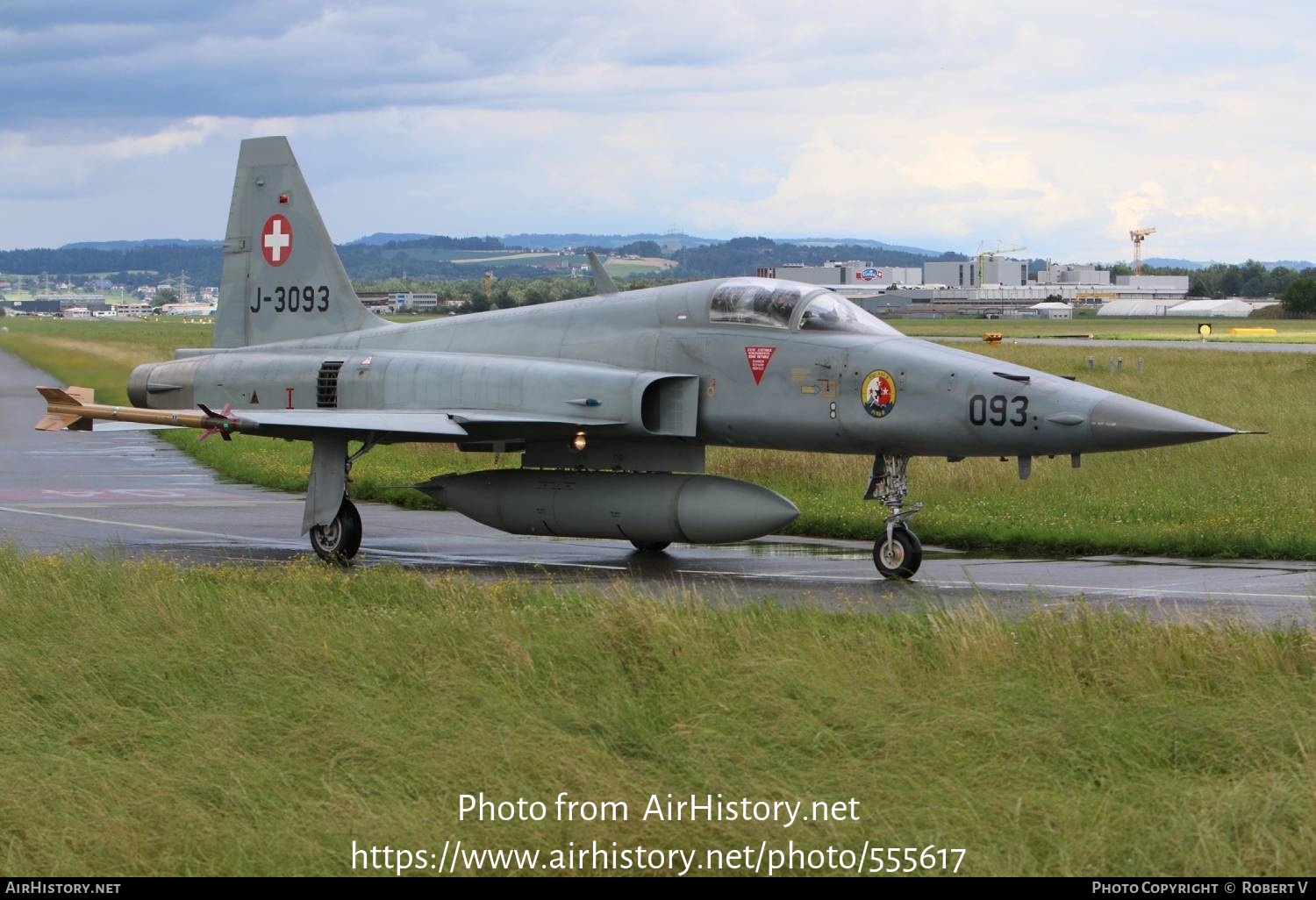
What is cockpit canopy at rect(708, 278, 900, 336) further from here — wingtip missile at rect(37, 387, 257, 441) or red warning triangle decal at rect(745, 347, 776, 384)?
wingtip missile at rect(37, 387, 257, 441)

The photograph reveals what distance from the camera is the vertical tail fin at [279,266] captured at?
60.4 feet

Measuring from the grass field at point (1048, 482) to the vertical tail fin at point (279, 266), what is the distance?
4.05 m

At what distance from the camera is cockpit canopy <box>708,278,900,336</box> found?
1467 centimetres

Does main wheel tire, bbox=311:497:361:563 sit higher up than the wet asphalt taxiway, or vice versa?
main wheel tire, bbox=311:497:361:563

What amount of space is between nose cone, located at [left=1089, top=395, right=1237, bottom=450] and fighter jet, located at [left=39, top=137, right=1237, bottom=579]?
0.7 inches

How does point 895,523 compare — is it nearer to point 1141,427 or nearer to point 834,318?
point 834,318

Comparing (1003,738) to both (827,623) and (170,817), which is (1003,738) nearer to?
(827,623)

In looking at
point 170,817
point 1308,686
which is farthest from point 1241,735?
point 170,817

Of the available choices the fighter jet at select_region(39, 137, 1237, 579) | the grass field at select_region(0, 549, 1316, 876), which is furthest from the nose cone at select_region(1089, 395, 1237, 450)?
the grass field at select_region(0, 549, 1316, 876)

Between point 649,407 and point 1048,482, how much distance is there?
7.38 meters
